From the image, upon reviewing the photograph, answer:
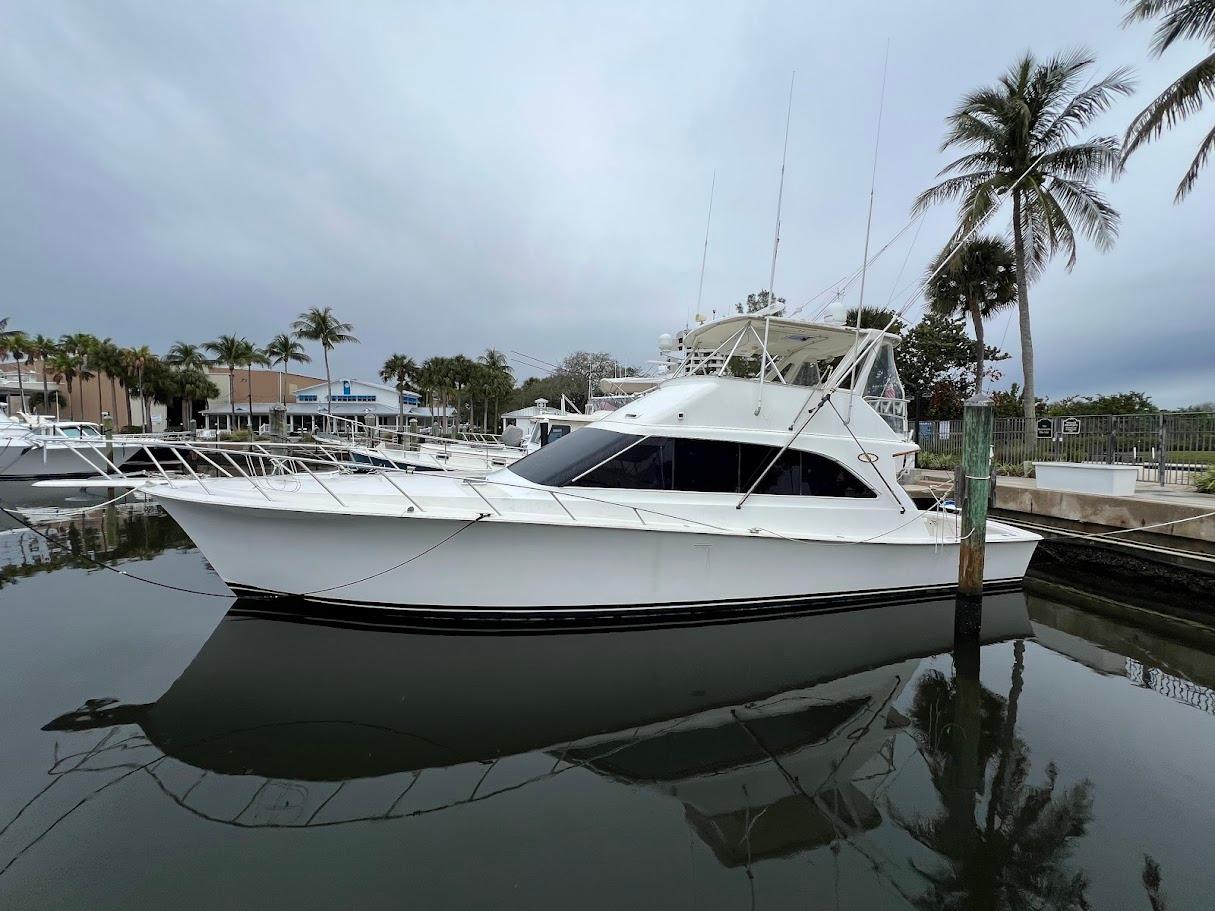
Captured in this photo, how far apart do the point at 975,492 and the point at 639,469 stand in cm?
351

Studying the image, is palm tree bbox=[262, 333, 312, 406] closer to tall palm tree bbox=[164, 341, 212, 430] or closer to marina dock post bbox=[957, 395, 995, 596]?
tall palm tree bbox=[164, 341, 212, 430]

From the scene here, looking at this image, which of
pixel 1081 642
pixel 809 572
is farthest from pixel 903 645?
pixel 1081 642

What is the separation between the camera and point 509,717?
4.12 meters

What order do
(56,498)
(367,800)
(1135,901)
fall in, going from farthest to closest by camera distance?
1. (56,498)
2. (367,800)
3. (1135,901)

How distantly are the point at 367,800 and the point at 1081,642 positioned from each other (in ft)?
23.2

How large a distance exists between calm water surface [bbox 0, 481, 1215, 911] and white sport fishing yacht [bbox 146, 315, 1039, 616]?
0.53 m

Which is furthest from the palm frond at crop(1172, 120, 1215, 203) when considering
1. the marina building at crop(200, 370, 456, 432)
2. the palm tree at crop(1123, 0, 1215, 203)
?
the marina building at crop(200, 370, 456, 432)

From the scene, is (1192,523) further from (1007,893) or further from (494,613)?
(494,613)

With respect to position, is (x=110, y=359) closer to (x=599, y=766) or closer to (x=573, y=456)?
(x=573, y=456)

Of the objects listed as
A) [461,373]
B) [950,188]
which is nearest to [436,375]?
[461,373]

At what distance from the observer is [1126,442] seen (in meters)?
10.8

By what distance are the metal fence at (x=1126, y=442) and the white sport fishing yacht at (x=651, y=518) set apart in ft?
18.0

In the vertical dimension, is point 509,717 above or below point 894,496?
below

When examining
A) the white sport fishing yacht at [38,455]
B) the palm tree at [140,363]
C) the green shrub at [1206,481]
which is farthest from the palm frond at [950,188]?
the palm tree at [140,363]
